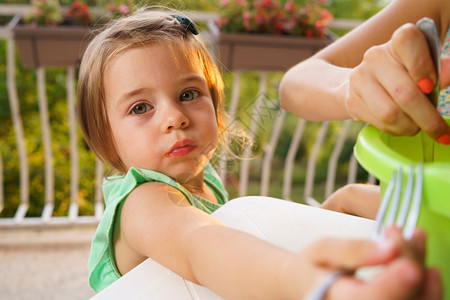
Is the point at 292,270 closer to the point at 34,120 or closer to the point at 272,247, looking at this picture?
the point at 272,247

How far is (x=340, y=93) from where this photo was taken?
34.0 inches

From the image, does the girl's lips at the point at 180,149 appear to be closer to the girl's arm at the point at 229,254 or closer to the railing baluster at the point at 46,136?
the girl's arm at the point at 229,254

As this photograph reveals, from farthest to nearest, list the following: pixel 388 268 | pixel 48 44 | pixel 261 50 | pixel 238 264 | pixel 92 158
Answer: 1. pixel 92 158
2. pixel 261 50
3. pixel 48 44
4. pixel 238 264
5. pixel 388 268

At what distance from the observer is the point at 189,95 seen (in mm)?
1014

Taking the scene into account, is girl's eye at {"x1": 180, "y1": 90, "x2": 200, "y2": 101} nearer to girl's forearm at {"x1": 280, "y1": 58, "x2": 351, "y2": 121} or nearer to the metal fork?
girl's forearm at {"x1": 280, "y1": 58, "x2": 351, "y2": 121}

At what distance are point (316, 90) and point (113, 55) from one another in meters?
0.46

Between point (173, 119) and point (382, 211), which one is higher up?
point (382, 211)

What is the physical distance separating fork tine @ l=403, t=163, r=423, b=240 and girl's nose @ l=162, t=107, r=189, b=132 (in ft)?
1.89

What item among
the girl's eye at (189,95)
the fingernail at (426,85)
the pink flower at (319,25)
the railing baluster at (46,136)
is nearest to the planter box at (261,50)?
the pink flower at (319,25)

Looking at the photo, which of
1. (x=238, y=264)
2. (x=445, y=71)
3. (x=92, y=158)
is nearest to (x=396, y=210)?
(x=238, y=264)

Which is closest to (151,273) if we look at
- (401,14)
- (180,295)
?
(180,295)

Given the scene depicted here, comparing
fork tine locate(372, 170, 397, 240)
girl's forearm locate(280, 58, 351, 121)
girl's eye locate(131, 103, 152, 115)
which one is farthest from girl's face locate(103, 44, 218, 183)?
fork tine locate(372, 170, 397, 240)

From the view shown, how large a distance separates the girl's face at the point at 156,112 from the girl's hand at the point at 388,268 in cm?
60

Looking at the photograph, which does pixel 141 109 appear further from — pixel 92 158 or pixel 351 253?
pixel 92 158
